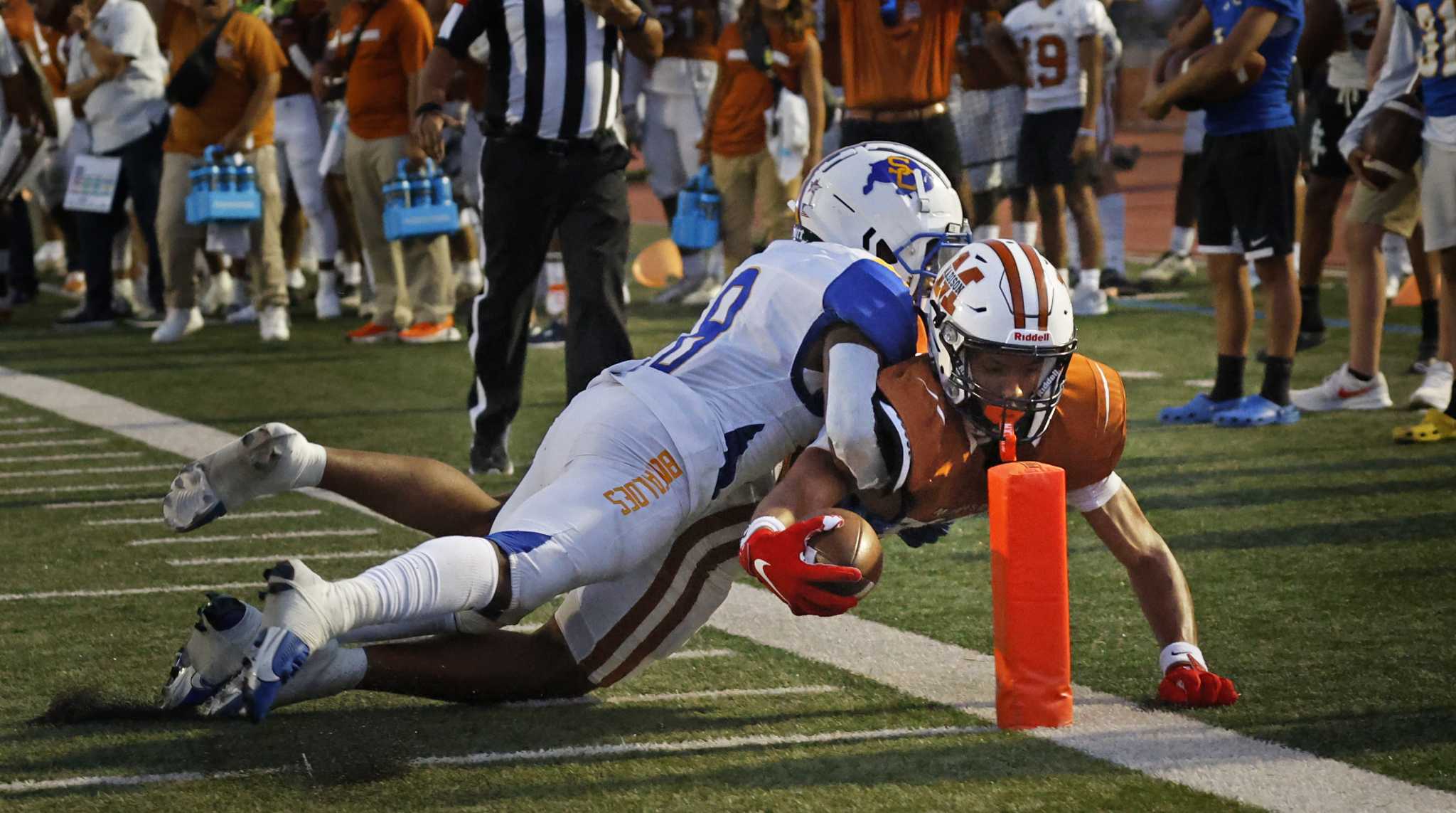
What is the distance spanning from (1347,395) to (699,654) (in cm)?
394

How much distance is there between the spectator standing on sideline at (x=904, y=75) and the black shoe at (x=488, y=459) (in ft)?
9.08

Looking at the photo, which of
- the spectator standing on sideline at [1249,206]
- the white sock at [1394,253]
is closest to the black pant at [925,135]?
the spectator standing on sideline at [1249,206]

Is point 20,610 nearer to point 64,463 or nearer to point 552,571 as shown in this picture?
point 552,571

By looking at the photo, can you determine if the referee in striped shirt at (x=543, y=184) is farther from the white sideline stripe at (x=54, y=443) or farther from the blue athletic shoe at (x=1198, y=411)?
the blue athletic shoe at (x=1198, y=411)

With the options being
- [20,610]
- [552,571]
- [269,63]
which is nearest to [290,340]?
[269,63]

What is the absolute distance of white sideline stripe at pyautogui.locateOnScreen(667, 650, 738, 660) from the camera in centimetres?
418

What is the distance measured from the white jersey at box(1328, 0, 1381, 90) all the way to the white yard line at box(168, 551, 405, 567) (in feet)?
16.5

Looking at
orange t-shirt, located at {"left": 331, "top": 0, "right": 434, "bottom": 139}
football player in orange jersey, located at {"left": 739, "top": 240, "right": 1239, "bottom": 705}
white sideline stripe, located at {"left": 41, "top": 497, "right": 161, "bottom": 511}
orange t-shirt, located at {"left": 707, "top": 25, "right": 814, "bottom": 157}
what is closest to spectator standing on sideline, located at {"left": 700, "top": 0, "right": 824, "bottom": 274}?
orange t-shirt, located at {"left": 707, "top": 25, "right": 814, "bottom": 157}

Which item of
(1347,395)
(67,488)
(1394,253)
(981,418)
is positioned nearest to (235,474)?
(981,418)

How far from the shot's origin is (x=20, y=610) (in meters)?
4.61

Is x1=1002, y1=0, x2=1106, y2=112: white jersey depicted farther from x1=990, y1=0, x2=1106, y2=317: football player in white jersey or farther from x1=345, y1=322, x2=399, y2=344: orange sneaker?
x1=345, y1=322, x2=399, y2=344: orange sneaker

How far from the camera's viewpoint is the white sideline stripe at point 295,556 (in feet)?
17.0

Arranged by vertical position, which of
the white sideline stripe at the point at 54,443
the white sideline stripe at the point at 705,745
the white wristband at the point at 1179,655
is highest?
the white wristband at the point at 1179,655

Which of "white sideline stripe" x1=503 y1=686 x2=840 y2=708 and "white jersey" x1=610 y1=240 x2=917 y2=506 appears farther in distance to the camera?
"white sideline stripe" x1=503 y1=686 x2=840 y2=708
